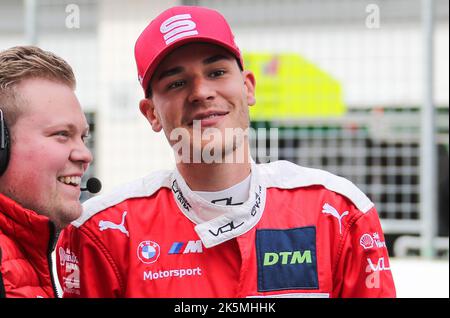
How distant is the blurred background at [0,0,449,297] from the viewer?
201 inches

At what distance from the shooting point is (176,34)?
5.60 ft

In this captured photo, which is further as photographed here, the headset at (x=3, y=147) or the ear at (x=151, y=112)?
the ear at (x=151, y=112)

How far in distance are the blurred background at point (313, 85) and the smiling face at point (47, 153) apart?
3.47 metres

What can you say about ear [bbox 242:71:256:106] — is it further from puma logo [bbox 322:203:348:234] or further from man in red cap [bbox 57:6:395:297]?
puma logo [bbox 322:203:348:234]

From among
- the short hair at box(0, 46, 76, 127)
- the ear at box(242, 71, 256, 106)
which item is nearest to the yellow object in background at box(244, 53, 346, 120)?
the ear at box(242, 71, 256, 106)

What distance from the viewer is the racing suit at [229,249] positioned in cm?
175

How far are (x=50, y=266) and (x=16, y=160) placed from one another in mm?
230

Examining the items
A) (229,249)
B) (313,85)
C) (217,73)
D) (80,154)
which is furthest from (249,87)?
(313,85)

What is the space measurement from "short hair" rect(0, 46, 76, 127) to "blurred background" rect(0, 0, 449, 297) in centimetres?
341

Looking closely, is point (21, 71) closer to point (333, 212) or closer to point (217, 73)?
point (217, 73)

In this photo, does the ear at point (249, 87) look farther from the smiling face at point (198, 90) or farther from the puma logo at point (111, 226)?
the puma logo at point (111, 226)

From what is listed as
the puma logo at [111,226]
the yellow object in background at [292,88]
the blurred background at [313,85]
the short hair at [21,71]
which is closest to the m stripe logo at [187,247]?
the puma logo at [111,226]
